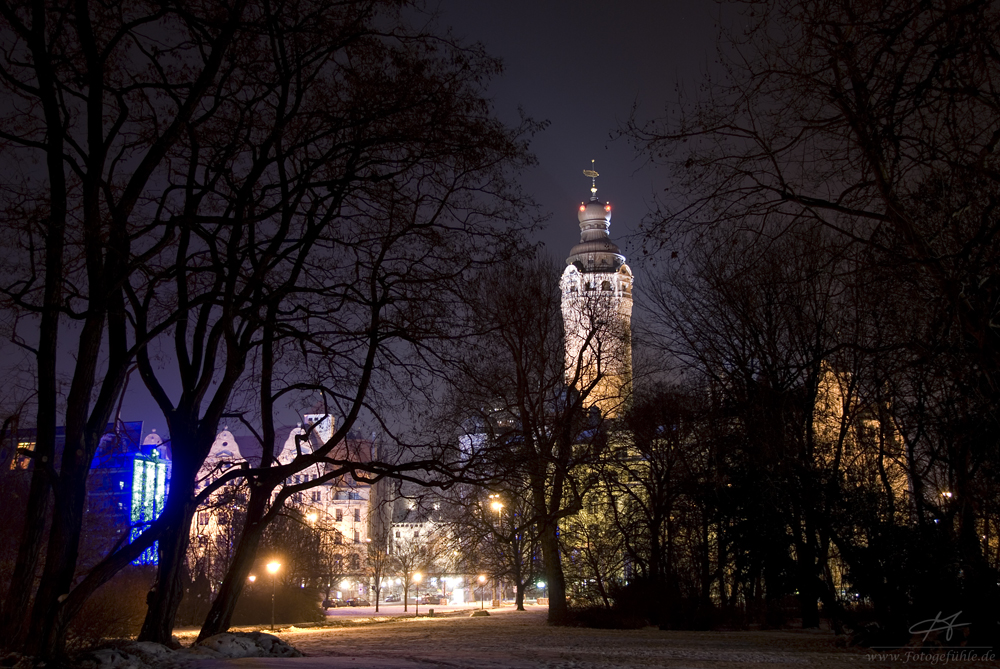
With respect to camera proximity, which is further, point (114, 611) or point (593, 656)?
point (114, 611)

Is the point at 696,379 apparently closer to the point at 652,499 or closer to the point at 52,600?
the point at 652,499

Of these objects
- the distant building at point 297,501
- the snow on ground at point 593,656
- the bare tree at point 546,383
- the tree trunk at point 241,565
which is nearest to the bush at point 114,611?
the tree trunk at point 241,565

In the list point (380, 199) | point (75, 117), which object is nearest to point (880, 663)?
point (380, 199)

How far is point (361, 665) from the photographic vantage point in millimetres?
8734

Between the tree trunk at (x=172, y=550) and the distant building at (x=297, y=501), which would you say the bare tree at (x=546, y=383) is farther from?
the tree trunk at (x=172, y=550)

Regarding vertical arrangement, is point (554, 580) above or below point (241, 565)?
below
